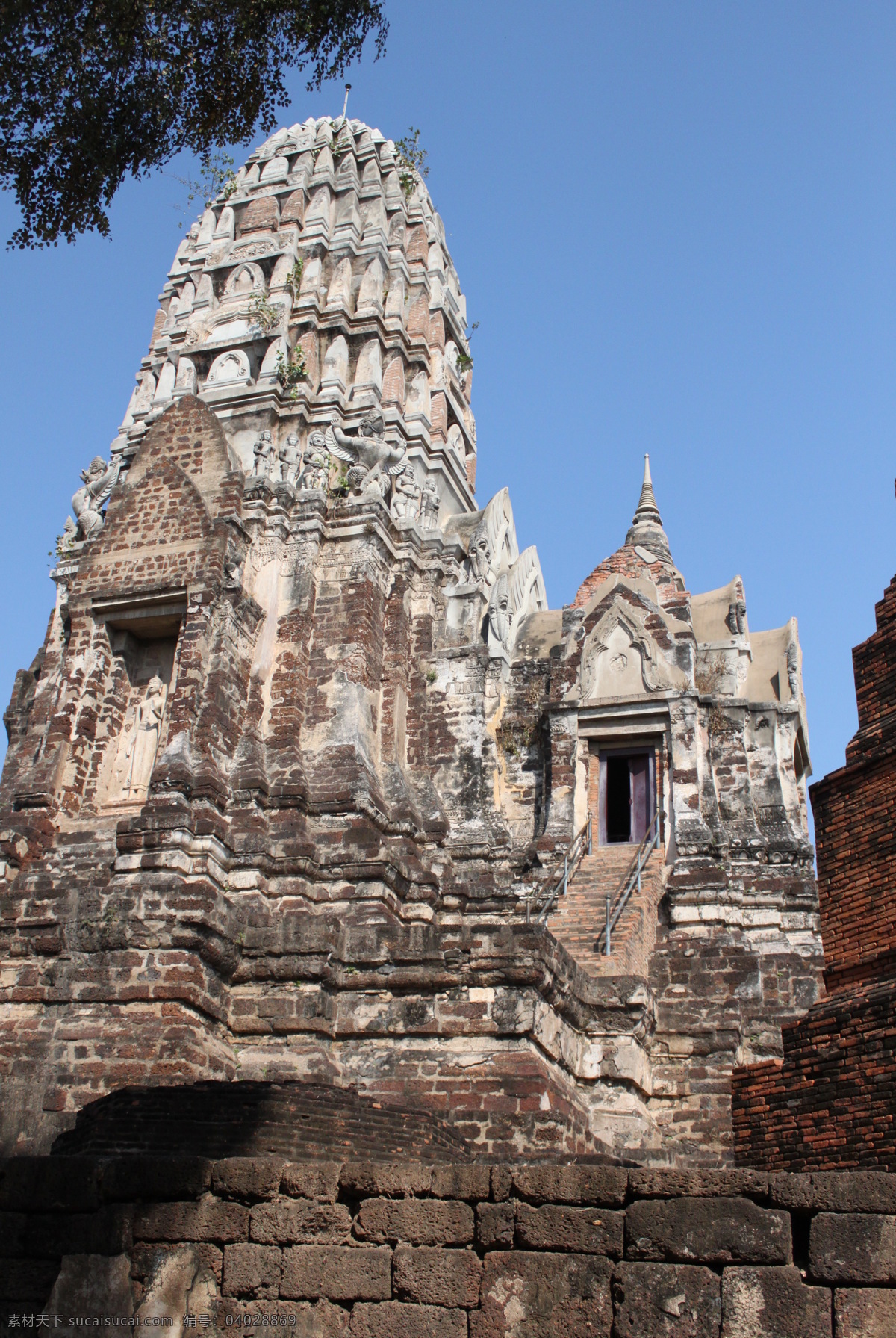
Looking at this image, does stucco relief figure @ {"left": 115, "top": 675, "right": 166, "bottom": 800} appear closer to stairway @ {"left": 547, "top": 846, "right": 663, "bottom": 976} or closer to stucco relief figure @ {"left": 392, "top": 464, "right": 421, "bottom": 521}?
stucco relief figure @ {"left": 392, "top": 464, "right": 421, "bottom": 521}

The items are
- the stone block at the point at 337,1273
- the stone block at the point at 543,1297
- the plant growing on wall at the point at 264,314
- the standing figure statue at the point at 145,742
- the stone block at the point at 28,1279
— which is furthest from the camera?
the plant growing on wall at the point at 264,314

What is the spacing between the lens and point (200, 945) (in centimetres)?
1290

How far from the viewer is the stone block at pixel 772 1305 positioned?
516 centimetres

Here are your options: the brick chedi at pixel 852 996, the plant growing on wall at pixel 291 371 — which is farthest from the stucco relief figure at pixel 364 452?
the brick chedi at pixel 852 996

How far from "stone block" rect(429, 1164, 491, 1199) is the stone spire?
53.5 feet

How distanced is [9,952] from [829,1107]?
8.67 metres

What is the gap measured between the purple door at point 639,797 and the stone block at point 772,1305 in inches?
449

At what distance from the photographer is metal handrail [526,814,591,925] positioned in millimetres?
15062

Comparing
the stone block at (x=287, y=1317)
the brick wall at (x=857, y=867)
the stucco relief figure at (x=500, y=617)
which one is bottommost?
the stone block at (x=287, y=1317)

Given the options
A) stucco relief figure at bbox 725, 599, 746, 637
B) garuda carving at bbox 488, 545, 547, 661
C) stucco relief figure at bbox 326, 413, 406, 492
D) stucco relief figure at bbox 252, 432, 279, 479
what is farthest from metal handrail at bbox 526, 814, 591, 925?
stucco relief figure at bbox 252, 432, 279, 479

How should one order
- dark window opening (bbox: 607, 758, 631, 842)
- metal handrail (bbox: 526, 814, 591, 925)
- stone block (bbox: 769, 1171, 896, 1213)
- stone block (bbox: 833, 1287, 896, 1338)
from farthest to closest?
dark window opening (bbox: 607, 758, 631, 842) → metal handrail (bbox: 526, 814, 591, 925) → stone block (bbox: 769, 1171, 896, 1213) → stone block (bbox: 833, 1287, 896, 1338)

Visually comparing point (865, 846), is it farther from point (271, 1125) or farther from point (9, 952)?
point (9, 952)

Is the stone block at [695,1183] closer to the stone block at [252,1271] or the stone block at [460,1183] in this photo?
the stone block at [460,1183]

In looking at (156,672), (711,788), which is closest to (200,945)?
(156,672)
